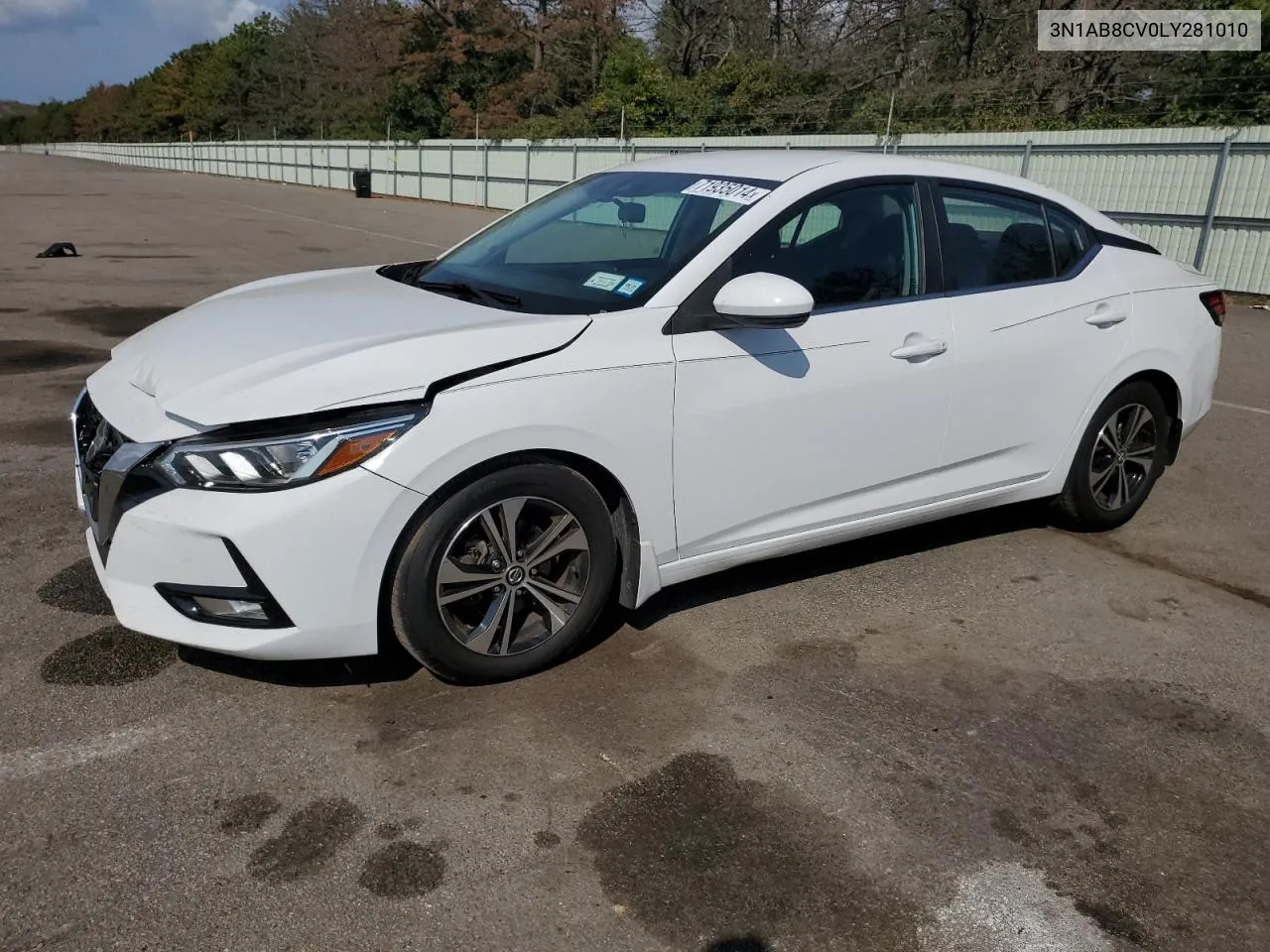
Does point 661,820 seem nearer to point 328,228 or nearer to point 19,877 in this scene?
point 19,877

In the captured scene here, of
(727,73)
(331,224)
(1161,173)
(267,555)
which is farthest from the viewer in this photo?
(727,73)

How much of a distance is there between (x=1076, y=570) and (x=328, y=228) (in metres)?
20.4

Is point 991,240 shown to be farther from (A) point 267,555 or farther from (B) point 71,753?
(B) point 71,753

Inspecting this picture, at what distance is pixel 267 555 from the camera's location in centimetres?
285

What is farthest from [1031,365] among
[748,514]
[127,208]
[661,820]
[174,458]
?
[127,208]

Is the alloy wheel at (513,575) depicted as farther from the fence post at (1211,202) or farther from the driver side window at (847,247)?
the fence post at (1211,202)

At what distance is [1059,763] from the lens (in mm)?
3111

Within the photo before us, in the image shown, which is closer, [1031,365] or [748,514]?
[748,514]

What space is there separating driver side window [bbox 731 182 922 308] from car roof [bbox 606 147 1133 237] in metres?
0.09

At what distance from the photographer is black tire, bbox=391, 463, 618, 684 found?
3.05 meters

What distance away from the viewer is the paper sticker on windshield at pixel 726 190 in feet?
12.3

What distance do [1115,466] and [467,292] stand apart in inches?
123

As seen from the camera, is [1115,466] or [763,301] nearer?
[763,301]

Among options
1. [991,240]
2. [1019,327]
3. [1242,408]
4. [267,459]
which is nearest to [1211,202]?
[1242,408]
